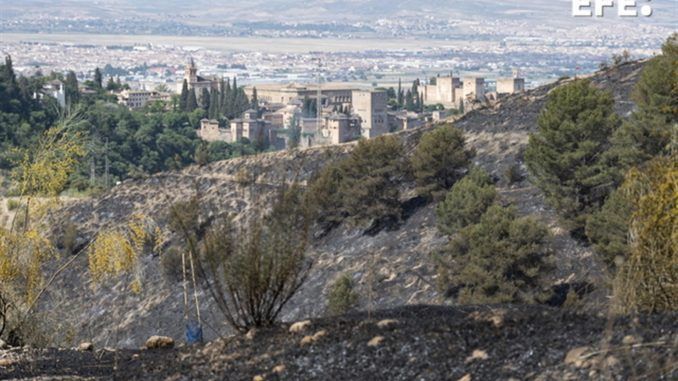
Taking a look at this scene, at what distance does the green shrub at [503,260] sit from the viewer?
15180 mm

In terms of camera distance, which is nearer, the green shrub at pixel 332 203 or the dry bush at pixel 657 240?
the dry bush at pixel 657 240

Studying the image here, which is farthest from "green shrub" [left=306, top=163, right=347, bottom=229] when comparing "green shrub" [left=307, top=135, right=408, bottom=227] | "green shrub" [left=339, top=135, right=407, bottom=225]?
"green shrub" [left=339, top=135, right=407, bottom=225]

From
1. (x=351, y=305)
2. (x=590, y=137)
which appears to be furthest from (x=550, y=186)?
(x=351, y=305)

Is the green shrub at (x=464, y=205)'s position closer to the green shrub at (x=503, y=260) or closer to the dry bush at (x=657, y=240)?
the green shrub at (x=503, y=260)

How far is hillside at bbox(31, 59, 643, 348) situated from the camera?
17359 millimetres

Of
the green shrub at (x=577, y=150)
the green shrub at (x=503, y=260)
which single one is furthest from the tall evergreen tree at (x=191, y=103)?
the green shrub at (x=503, y=260)

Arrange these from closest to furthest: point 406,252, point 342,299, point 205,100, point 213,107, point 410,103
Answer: point 342,299
point 406,252
point 213,107
point 205,100
point 410,103

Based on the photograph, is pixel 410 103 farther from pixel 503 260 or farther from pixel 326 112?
pixel 503 260

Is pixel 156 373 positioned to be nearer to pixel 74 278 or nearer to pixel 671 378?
pixel 671 378

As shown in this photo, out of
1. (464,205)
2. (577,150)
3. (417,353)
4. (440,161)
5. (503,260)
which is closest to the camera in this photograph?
(417,353)

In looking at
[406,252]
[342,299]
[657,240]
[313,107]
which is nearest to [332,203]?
[406,252]

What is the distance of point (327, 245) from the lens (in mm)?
22891

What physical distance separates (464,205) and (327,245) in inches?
207

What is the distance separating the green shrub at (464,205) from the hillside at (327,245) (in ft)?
2.60
